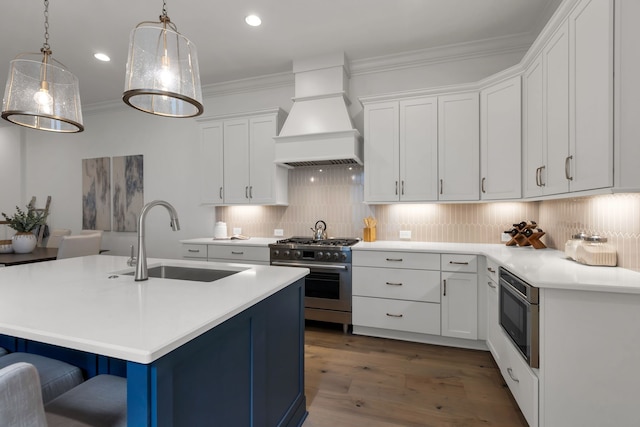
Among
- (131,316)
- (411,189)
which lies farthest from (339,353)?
(131,316)

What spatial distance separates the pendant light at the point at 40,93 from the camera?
5.61 feet

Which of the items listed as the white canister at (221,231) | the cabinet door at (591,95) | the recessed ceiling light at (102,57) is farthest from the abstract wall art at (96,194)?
the cabinet door at (591,95)

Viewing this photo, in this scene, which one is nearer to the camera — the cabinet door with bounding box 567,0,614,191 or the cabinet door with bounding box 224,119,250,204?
the cabinet door with bounding box 567,0,614,191

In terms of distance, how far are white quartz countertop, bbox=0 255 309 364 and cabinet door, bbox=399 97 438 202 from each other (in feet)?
6.16

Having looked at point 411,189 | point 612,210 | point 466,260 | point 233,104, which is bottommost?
point 466,260

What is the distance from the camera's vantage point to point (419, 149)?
316 centimetres

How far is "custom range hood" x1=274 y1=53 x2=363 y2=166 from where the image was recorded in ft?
11.0

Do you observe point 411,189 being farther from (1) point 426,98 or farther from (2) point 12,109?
(2) point 12,109

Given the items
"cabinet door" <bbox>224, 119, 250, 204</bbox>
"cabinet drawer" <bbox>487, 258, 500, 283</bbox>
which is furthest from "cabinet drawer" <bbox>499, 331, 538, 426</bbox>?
"cabinet door" <bbox>224, 119, 250, 204</bbox>

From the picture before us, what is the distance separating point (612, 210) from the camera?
6.52 feet

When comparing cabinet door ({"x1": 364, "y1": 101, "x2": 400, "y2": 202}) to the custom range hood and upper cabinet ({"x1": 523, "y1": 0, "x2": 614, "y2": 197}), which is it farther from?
upper cabinet ({"x1": 523, "y1": 0, "x2": 614, "y2": 197})

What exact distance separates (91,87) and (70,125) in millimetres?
2996

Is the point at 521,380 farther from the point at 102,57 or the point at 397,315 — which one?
the point at 102,57

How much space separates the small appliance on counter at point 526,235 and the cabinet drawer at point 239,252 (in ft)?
8.25
